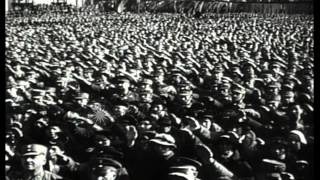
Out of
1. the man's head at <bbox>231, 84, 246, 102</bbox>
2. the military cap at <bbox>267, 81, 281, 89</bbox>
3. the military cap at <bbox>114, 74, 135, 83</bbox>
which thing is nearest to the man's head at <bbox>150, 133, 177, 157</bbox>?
the man's head at <bbox>231, 84, 246, 102</bbox>

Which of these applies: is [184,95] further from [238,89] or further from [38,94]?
[38,94]

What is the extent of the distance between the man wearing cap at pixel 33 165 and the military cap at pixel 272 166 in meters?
2.09

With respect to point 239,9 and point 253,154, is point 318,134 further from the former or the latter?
point 239,9

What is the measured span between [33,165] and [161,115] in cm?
233

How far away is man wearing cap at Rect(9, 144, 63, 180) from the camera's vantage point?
509 centimetres

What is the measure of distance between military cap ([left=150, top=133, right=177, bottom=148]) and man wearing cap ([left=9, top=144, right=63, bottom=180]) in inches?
44.7

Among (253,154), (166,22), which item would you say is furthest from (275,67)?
(166,22)

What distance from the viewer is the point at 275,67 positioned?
10.8 metres

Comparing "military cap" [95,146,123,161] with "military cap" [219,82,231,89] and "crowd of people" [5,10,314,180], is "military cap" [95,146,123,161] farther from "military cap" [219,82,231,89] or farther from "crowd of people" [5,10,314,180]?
"military cap" [219,82,231,89]

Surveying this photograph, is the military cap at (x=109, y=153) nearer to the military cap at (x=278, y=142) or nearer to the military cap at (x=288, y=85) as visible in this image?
the military cap at (x=278, y=142)

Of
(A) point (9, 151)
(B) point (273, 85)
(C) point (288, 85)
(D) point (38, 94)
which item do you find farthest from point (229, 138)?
(D) point (38, 94)

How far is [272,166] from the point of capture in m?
5.19

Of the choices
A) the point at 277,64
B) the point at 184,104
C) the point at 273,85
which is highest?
the point at 277,64

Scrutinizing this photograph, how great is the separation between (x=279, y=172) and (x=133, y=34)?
15805 mm
